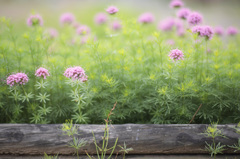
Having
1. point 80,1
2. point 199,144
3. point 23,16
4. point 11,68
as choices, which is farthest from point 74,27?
point 80,1

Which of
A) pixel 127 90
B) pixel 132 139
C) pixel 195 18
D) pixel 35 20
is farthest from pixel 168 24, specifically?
pixel 132 139

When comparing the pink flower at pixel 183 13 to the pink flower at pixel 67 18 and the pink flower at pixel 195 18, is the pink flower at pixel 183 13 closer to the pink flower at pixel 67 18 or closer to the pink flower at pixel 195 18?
the pink flower at pixel 195 18

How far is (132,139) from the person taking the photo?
1.99 m

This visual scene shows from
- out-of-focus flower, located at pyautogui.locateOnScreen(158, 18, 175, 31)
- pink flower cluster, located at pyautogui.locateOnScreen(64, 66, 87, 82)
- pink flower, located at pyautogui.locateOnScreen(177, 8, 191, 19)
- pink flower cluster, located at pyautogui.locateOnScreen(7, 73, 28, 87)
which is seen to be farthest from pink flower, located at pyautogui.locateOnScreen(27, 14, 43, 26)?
out-of-focus flower, located at pyautogui.locateOnScreen(158, 18, 175, 31)

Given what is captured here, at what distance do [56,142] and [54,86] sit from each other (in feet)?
2.21

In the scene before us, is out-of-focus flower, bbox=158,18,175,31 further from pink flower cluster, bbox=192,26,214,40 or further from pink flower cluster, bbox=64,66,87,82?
pink flower cluster, bbox=64,66,87,82

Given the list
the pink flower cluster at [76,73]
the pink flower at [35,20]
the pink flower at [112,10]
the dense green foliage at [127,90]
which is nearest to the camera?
the pink flower cluster at [76,73]

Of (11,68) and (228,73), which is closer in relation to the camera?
(228,73)

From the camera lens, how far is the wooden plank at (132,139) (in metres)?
Result: 1.96

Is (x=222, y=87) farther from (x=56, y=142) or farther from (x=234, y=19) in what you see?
(x=234, y=19)

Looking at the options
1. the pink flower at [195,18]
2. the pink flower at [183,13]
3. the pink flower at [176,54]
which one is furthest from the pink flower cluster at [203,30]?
the pink flower at [183,13]

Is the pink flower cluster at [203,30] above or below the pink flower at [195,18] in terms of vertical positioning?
below

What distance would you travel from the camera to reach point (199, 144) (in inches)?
77.2

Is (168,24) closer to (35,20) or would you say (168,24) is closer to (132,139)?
(35,20)
